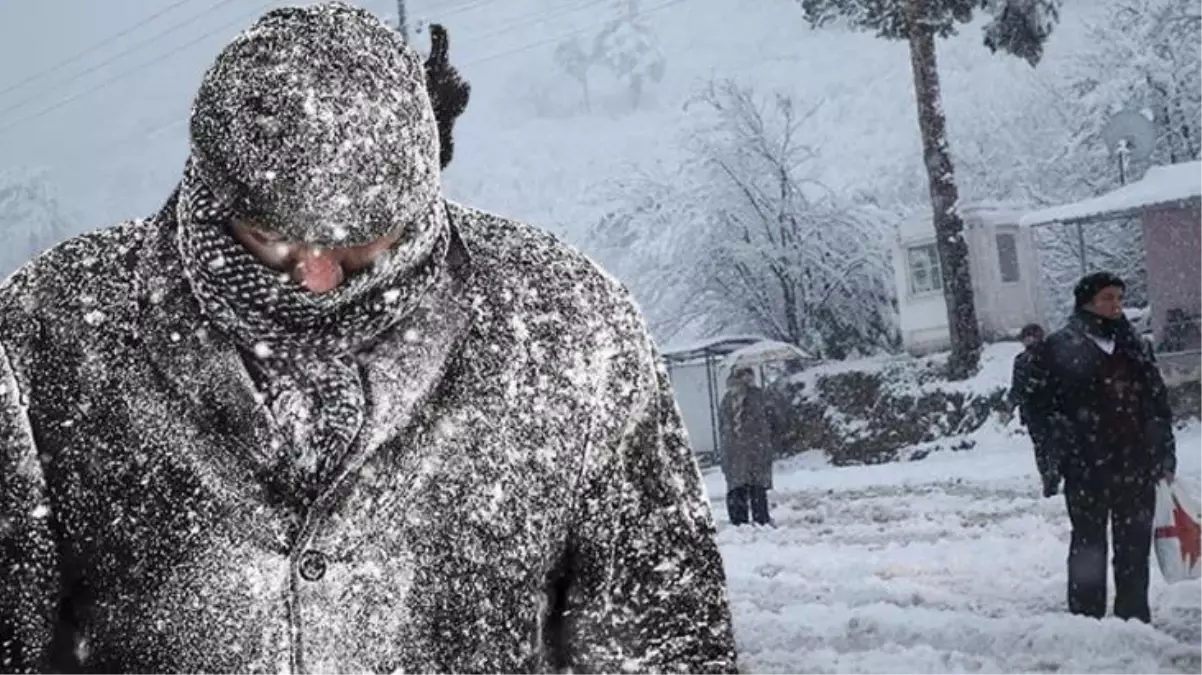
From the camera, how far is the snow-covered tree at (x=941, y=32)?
3.75 meters

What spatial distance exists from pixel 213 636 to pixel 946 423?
10.4ft

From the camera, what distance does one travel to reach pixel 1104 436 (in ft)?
9.07

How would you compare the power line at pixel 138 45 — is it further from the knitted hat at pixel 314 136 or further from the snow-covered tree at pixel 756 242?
the knitted hat at pixel 314 136

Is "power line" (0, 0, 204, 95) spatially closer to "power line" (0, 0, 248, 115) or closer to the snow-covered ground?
"power line" (0, 0, 248, 115)

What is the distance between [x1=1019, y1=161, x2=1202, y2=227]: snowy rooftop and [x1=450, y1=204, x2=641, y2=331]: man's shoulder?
10.1ft

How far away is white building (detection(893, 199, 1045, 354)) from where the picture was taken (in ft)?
11.8

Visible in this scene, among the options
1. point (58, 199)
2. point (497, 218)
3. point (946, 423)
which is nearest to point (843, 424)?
point (946, 423)

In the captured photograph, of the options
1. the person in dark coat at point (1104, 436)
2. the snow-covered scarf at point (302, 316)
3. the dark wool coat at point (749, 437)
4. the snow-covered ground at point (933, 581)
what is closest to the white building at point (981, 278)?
the snow-covered ground at point (933, 581)

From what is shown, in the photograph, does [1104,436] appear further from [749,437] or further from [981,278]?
[749,437]

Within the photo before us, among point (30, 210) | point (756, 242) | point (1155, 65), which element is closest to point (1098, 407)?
point (1155, 65)

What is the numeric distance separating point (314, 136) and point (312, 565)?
173 mm

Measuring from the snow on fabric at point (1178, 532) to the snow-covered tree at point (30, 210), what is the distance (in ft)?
10.9

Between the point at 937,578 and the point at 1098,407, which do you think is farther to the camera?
the point at 937,578

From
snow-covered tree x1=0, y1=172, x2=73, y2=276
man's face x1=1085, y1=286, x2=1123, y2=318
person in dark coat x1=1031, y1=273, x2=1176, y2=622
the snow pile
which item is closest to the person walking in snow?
the snow pile
